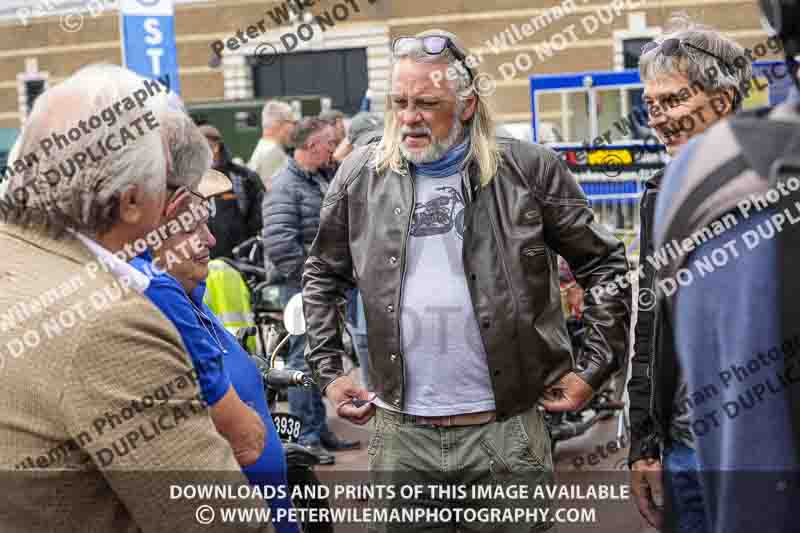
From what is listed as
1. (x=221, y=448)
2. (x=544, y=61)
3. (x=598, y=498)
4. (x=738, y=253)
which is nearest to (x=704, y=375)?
(x=738, y=253)

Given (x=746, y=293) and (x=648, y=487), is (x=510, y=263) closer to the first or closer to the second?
(x=648, y=487)

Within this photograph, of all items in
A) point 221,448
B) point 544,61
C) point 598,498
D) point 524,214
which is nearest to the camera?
point 221,448

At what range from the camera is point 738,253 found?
4.27 feet

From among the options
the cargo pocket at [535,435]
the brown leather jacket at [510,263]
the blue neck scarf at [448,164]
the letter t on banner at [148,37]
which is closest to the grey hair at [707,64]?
the brown leather jacket at [510,263]

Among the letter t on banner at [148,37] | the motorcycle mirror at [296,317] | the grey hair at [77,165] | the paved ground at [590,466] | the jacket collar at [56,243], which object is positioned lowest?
the paved ground at [590,466]

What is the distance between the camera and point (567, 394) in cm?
299

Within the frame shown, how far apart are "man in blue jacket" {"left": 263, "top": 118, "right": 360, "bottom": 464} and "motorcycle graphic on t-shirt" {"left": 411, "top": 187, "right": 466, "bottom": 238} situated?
12.2 ft

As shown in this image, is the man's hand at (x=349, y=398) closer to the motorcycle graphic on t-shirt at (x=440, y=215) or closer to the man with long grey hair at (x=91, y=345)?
the motorcycle graphic on t-shirt at (x=440, y=215)

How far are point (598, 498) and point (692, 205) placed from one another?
14.0 feet

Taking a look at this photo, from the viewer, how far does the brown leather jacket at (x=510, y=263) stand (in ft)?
9.44

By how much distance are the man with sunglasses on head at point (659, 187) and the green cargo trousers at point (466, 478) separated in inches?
11.5

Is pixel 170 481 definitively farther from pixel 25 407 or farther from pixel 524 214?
pixel 524 214

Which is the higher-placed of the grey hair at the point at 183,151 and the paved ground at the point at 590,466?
the grey hair at the point at 183,151

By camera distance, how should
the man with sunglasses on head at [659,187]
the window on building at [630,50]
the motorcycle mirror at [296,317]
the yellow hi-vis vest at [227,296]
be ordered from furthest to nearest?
the window on building at [630,50], the yellow hi-vis vest at [227,296], the motorcycle mirror at [296,317], the man with sunglasses on head at [659,187]
